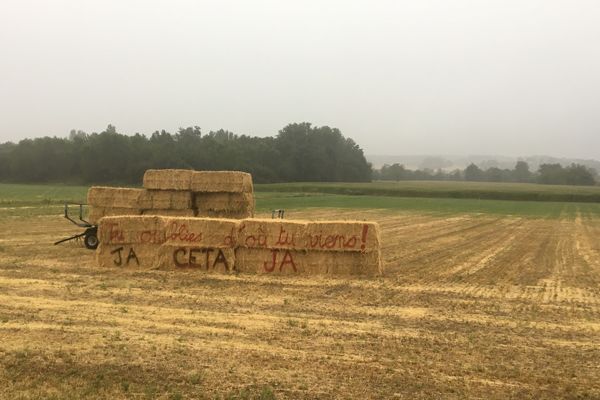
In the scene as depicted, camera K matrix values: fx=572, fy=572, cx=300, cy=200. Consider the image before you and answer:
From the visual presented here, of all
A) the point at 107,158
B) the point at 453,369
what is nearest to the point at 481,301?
the point at 453,369

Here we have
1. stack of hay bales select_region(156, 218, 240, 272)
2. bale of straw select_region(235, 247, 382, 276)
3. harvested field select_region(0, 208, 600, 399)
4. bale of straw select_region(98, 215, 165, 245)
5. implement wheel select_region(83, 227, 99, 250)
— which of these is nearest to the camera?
harvested field select_region(0, 208, 600, 399)

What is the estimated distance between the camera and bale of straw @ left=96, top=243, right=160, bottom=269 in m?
15.0

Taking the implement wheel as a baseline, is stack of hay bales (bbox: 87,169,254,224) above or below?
above

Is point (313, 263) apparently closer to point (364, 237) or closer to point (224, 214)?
point (364, 237)

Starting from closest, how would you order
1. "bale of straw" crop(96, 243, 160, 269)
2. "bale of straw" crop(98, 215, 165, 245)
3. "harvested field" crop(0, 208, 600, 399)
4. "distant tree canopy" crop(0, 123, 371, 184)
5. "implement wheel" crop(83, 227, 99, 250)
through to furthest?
"harvested field" crop(0, 208, 600, 399), "bale of straw" crop(96, 243, 160, 269), "bale of straw" crop(98, 215, 165, 245), "implement wheel" crop(83, 227, 99, 250), "distant tree canopy" crop(0, 123, 371, 184)

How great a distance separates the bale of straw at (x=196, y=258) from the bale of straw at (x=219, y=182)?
5207 mm

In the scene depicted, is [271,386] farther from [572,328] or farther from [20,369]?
[572,328]

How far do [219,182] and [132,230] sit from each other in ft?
16.7

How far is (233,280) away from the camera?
1344cm

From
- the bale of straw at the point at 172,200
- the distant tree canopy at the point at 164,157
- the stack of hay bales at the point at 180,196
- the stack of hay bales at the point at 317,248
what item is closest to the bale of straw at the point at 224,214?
the stack of hay bales at the point at 180,196

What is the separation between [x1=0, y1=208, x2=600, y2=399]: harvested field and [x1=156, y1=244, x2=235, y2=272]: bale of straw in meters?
0.73

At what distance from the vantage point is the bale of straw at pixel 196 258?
580 inches

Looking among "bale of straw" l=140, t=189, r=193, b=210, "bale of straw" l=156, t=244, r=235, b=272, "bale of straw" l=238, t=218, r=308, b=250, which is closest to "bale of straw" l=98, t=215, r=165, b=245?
"bale of straw" l=156, t=244, r=235, b=272

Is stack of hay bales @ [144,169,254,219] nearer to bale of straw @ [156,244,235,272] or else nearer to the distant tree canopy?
bale of straw @ [156,244,235,272]
